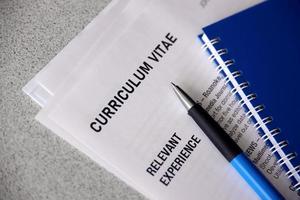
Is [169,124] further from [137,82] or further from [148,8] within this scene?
[148,8]

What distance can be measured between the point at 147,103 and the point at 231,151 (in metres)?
0.13

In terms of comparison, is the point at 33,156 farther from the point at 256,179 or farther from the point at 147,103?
the point at 256,179

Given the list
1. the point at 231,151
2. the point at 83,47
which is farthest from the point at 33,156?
the point at 231,151

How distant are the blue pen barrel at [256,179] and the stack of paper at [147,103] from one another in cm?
2

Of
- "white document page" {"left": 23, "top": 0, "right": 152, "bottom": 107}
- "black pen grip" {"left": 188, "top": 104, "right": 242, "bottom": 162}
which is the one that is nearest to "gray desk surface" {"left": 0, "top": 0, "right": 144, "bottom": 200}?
"white document page" {"left": 23, "top": 0, "right": 152, "bottom": 107}

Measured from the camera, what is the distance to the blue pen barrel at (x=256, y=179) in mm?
480

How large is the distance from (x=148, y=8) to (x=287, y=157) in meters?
0.29

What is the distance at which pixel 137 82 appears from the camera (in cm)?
51

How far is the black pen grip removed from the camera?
0.49 meters

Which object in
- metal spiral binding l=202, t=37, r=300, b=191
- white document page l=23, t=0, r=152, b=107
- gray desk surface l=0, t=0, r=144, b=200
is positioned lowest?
A: gray desk surface l=0, t=0, r=144, b=200

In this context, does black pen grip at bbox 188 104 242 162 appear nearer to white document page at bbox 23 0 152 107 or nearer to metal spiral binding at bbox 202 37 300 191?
metal spiral binding at bbox 202 37 300 191

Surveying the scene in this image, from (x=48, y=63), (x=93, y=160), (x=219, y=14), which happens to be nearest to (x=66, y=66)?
(x=48, y=63)

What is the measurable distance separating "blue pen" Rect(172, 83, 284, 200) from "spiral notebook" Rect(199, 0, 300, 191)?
0.14ft

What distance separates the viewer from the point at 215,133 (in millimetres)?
486
